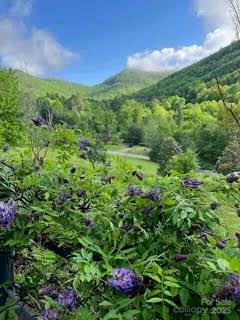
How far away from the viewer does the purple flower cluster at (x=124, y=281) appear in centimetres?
108

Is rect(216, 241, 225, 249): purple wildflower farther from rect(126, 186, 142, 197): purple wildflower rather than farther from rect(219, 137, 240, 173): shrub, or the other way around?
rect(219, 137, 240, 173): shrub

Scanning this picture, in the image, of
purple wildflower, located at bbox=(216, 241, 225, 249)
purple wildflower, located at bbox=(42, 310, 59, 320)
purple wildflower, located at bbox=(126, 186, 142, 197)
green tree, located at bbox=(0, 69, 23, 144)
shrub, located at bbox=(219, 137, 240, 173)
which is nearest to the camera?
purple wildflower, located at bbox=(216, 241, 225, 249)

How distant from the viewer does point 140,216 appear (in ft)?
4.53

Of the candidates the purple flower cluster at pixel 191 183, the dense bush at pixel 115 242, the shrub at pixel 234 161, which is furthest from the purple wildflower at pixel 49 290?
the shrub at pixel 234 161

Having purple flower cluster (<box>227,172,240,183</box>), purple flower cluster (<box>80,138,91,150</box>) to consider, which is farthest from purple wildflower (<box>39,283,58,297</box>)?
purple flower cluster (<box>80,138,91,150</box>)

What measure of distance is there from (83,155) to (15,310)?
93cm

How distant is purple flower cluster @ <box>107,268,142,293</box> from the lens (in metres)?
1.08

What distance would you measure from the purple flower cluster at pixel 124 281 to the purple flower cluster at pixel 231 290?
20cm

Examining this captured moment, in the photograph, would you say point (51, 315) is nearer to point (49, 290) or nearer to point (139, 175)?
point (49, 290)

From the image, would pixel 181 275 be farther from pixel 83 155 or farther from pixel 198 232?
pixel 83 155

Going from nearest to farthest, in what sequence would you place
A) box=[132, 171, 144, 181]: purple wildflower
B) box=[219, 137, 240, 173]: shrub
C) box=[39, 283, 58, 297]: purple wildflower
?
box=[39, 283, 58, 297]: purple wildflower < box=[132, 171, 144, 181]: purple wildflower < box=[219, 137, 240, 173]: shrub

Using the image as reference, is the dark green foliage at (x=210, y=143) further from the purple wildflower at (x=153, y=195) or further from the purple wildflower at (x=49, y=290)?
the purple wildflower at (x=153, y=195)

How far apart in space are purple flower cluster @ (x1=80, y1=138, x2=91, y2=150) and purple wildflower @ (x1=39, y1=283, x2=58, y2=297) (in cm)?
90

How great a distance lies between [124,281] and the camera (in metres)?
1.08
